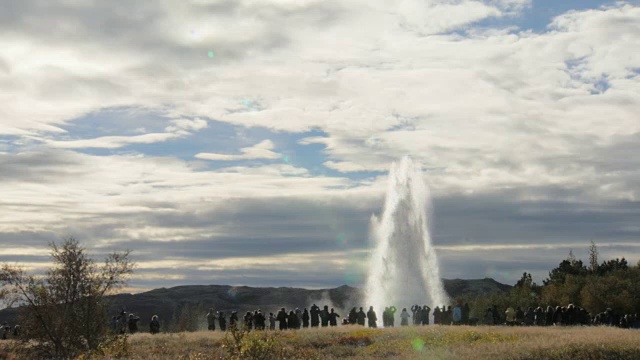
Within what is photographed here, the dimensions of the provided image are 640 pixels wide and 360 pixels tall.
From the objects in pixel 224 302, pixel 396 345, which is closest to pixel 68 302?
pixel 396 345

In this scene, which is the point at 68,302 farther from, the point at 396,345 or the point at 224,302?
the point at 224,302

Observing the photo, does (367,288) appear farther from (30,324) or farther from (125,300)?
(125,300)

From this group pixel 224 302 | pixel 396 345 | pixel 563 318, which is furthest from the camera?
pixel 224 302

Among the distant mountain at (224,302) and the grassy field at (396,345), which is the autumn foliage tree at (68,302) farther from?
the distant mountain at (224,302)

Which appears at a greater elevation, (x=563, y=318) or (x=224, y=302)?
(x=224, y=302)

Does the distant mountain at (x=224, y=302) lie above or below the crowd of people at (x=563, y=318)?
above

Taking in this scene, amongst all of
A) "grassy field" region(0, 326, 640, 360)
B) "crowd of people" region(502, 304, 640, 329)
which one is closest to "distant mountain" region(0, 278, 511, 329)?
"crowd of people" region(502, 304, 640, 329)

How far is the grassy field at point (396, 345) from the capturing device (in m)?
35.0

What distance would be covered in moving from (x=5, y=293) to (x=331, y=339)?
18267 mm

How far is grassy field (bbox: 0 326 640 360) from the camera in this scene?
34969 mm

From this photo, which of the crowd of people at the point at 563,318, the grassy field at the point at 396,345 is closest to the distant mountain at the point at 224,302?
the crowd of people at the point at 563,318

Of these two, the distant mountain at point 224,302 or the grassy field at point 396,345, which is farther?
the distant mountain at point 224,302

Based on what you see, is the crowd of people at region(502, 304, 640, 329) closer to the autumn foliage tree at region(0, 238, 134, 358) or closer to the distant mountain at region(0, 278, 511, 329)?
the autumn foliage tree at region(0, 238, 134, 358)

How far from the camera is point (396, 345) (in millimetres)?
40375
